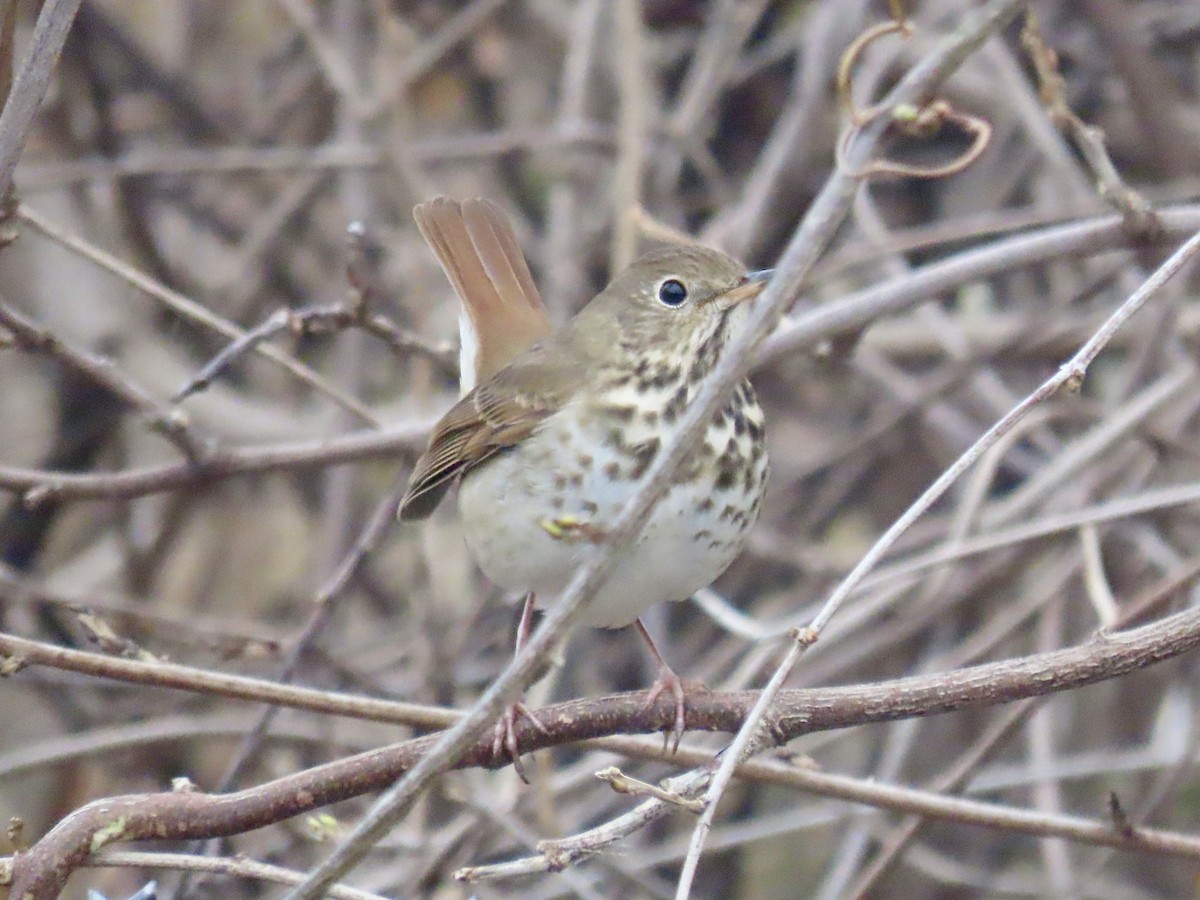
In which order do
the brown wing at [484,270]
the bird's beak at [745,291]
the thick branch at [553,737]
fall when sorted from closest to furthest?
the thick branch at [553,737], the bird's beak at [745,291], the brown wing at [484,270]

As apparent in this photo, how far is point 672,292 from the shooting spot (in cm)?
272

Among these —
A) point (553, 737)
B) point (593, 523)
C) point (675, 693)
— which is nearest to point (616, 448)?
point (593, 523)

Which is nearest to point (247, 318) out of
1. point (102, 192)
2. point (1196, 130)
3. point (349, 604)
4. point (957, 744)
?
point (102, 192)

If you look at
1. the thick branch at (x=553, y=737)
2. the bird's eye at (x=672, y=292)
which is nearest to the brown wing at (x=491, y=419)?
the bird's eye at (x=672, y=292)

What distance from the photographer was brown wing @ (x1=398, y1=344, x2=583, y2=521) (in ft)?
8.91

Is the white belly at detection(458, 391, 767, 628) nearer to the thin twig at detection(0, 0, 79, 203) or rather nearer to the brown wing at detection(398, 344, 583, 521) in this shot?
the brown wing at detection(398, 344, 583, 521)

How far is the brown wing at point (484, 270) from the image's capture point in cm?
322

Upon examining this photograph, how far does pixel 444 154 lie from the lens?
14.9 ft

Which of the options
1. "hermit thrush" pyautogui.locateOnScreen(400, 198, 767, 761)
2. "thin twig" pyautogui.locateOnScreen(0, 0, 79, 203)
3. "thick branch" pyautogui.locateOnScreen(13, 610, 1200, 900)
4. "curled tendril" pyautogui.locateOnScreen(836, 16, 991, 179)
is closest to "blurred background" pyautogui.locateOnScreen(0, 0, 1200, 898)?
"hermit thrush" pyautogui.locateOnScreen(400, 198, 767, 761)

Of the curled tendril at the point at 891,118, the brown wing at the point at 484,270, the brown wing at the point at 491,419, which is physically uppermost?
the brown wing at the point at 484,270

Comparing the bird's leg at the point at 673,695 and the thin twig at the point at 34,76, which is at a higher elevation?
the thin twig at the point at 34,76

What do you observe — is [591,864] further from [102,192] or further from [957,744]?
[102,192]

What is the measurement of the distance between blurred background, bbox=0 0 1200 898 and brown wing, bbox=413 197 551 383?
21.2 inches

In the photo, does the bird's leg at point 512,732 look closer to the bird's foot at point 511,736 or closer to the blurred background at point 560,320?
the bird's foot at point 511,736
